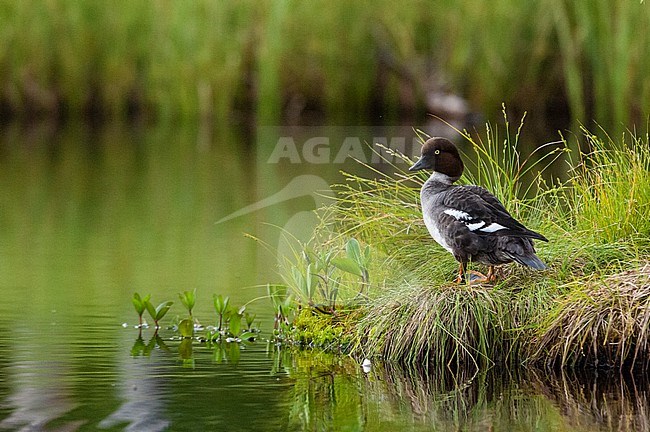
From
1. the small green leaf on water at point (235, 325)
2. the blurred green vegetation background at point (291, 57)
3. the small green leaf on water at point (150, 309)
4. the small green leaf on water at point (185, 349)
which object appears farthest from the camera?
the blurred green vegetation background at point (291, 57)

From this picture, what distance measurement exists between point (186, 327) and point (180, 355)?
0.50 metres

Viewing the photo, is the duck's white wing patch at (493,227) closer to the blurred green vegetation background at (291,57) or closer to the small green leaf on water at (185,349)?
the small green leaf on water at (185,349)

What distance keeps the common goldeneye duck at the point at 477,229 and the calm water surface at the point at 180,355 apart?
1.89 feet

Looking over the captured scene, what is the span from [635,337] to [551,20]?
48.9 ft

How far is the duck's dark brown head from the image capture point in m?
7.08

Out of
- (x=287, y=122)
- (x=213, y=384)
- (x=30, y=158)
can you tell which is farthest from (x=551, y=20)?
(x=213, y=384)

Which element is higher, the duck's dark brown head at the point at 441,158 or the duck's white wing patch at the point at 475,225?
the duck's dark brown head at the point at 441,158

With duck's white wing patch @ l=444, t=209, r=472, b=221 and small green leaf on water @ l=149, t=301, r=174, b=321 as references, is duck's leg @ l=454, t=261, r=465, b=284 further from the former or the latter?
small green leaf on water @ l=149, t=301, r=174, b=321

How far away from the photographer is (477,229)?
6.50 meters

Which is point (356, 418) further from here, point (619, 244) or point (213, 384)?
point (619, 244)

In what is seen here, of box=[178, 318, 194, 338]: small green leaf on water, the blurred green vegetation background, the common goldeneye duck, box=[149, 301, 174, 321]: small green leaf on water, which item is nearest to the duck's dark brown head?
the common goldeneye duck

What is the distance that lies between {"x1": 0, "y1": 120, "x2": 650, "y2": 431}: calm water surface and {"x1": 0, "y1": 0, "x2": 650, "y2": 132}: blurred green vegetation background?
6169 mm

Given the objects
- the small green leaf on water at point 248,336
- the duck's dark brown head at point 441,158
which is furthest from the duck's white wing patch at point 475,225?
the small green leaf on water at point 248,336

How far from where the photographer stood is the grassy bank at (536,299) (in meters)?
6.51
